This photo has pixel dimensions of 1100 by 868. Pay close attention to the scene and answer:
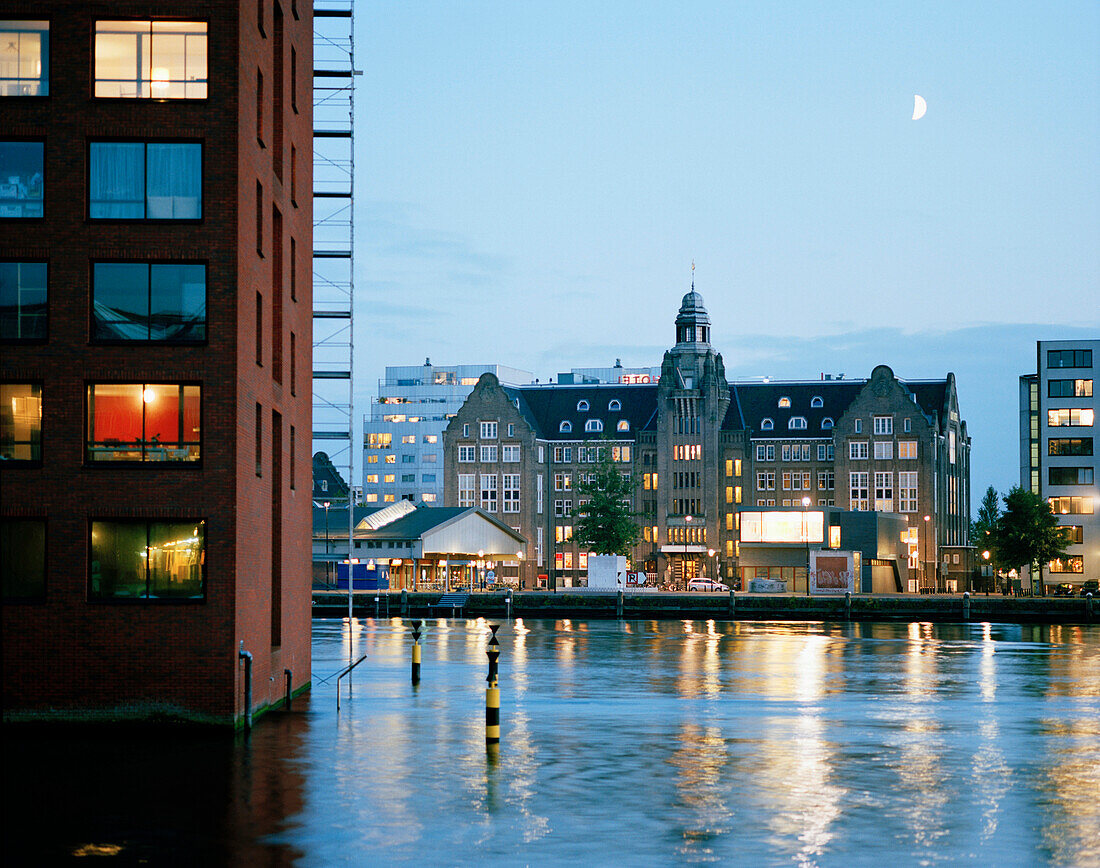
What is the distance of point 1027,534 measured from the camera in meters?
124

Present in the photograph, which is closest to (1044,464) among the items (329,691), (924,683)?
(924,683)

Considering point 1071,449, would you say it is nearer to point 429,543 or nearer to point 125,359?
point 429,543

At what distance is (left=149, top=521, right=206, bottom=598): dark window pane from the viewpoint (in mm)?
29766

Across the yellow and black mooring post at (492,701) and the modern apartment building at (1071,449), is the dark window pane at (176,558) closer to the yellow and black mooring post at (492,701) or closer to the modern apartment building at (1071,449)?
the yellow and black mooring post at (492,701)

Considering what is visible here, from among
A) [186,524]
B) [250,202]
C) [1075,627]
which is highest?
[250,202]

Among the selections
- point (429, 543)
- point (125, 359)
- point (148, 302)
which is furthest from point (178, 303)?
point (429, 543)

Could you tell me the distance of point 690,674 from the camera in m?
45.9

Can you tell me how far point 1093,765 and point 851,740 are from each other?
16.3 ft

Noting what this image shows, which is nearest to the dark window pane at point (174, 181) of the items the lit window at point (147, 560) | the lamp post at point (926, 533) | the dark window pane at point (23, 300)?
the dark window pane at point (23, 300)

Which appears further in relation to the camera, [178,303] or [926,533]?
[926,533]

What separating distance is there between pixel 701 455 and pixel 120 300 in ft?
415

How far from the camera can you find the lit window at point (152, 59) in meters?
30.8

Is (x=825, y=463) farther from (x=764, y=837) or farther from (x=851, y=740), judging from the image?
(x=764, y=837)

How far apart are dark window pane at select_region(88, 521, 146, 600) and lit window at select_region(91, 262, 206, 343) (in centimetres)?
410
